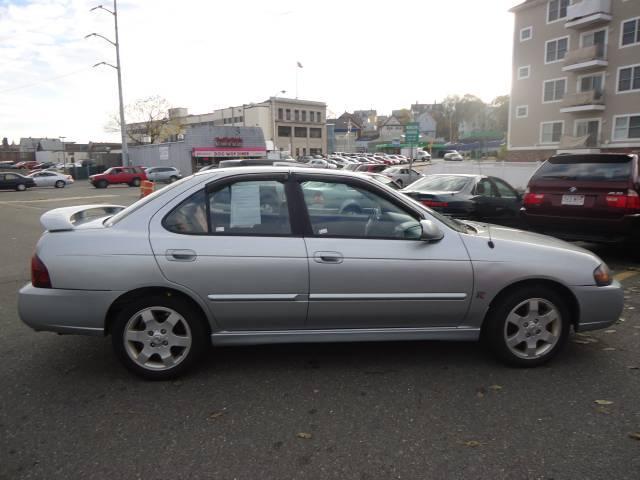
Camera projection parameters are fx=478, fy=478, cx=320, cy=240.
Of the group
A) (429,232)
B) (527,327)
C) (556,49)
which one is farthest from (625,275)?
(556,49)

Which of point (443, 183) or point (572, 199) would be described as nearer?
point (572, 199)

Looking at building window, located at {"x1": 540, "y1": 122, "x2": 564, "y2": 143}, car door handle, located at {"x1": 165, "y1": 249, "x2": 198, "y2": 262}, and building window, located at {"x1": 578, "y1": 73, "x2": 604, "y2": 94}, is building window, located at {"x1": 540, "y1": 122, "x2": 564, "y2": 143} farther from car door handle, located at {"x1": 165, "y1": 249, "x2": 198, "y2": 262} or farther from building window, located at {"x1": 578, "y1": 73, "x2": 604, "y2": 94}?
car door handle, located at {"x1": 165, "y1": 249, "x2": 198, "y2": 262}

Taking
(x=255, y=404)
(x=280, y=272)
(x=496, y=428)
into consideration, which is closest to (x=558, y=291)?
(x=496, y=428)

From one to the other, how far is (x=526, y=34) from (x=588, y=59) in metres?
6.75

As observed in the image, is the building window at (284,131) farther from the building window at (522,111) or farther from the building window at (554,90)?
the building window at (554,90)

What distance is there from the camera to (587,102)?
35750 mm

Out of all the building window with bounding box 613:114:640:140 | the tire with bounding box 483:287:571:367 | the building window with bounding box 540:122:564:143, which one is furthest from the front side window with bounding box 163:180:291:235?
the building window with bounding box 540:122:564:143

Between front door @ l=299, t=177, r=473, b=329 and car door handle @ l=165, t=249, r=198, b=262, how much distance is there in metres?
0.83

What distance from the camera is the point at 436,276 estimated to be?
357 centimetres

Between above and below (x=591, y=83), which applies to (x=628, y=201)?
below

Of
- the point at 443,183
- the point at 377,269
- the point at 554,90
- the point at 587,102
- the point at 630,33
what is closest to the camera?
the point at 377,269

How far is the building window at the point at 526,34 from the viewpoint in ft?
131

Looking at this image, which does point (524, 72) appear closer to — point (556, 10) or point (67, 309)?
point (556, 10)

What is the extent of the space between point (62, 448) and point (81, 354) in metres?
1.43
